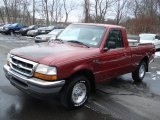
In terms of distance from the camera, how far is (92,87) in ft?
19.7

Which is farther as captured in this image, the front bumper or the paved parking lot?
the paved parking lot

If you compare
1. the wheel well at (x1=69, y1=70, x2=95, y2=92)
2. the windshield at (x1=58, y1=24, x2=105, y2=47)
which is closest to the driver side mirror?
the windshield at (x1=58, y1=24, x2=105, y2=47)

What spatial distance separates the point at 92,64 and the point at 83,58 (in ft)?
1.20

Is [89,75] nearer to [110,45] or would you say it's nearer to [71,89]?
[71,89]

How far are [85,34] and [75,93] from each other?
167 centimetres

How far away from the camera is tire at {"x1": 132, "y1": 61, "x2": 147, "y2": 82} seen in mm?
8172

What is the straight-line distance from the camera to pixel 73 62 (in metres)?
5.16

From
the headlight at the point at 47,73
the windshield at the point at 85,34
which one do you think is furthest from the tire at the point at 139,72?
the headlight at the point at 47,73

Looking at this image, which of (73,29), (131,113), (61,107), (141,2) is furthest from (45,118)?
(141,2)

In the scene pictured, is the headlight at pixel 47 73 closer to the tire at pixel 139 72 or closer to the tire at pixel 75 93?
the tire at pixel 75 93

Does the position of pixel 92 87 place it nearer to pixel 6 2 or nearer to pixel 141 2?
pixel 141 2

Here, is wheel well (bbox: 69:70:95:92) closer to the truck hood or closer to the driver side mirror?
the truck hood

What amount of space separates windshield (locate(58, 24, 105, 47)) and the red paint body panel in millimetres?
157

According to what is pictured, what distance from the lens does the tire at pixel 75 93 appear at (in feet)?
16.9
